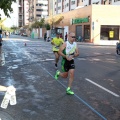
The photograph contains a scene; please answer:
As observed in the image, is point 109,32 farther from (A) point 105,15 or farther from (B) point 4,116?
(B) point 4,116

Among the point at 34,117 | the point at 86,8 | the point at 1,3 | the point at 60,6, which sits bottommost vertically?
the point at 34,117

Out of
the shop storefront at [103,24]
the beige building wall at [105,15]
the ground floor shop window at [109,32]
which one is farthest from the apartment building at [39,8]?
the ground floor shop window at [109,32]

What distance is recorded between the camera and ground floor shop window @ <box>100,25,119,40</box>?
46781 mm

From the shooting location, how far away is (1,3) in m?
14.8

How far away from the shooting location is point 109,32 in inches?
1858

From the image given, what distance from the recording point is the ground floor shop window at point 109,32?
153ft

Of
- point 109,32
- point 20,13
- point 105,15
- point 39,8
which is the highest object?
point 20,13

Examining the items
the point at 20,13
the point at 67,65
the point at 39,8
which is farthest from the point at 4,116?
the point at 20,13

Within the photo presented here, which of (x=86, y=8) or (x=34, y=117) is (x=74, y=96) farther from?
(x=86, y=8)

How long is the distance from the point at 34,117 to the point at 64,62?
2.57 meters

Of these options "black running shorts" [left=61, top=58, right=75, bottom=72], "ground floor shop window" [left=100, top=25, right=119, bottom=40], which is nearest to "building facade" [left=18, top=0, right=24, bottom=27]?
"ground floor shop window" [left=100, top=25, right=119, bottom=40]

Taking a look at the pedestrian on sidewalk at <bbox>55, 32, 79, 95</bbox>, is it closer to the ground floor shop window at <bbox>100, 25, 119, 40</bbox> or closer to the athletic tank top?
the athletic tank top

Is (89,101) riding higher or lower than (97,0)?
lower

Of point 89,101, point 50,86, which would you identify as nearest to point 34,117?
point 89,101
